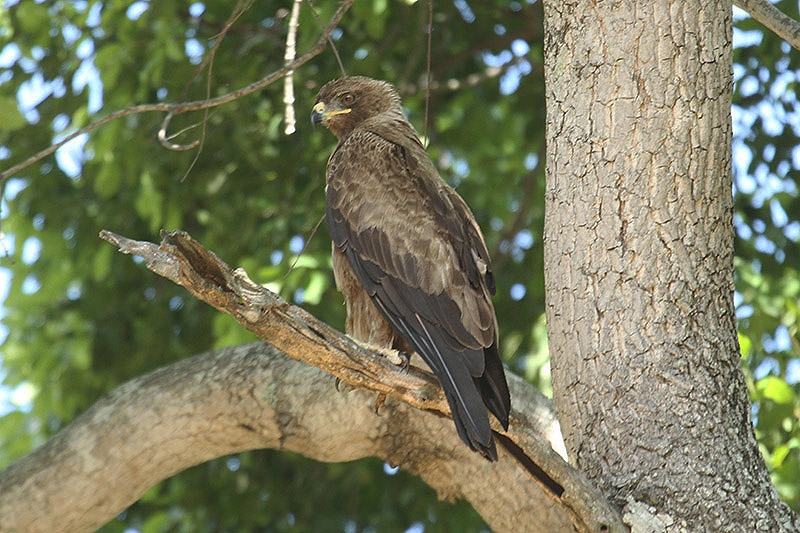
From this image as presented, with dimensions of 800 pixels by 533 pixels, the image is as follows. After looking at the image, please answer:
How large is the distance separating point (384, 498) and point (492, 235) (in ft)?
6.24

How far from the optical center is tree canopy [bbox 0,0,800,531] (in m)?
4.85

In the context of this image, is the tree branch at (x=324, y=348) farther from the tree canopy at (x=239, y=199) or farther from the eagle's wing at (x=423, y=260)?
the tree canopy at (x=239, y=199)

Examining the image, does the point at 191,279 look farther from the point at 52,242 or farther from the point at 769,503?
the point at 52,242

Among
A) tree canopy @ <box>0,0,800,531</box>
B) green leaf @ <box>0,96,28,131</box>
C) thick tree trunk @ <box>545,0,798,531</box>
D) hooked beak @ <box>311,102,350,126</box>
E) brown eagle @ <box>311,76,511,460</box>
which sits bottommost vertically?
tree canopy @ <box>0,0,800,531</box>

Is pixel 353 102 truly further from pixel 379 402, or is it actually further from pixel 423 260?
pixel 379 402

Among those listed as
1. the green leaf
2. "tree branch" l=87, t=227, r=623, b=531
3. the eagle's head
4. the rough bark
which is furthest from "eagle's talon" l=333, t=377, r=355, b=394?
the green leaf

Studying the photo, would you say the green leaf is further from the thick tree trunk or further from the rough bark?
the thick tree trunk

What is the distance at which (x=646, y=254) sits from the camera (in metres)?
2.74

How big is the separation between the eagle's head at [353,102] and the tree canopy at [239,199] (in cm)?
30

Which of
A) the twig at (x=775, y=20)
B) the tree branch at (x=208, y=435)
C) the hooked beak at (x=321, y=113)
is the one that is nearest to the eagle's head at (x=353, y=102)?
the hooked beak at (x=321, y=113)

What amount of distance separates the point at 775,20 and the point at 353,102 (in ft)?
6.49

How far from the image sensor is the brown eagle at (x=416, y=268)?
9.39 feet

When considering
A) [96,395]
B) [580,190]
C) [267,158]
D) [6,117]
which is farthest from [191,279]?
[96,395]

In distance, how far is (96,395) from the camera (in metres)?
6.04
